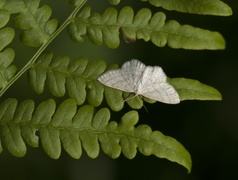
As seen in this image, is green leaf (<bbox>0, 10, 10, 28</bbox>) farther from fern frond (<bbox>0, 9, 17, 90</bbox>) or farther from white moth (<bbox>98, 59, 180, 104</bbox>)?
white moth (<bbox>98, 59, 180, 104</bbox>)

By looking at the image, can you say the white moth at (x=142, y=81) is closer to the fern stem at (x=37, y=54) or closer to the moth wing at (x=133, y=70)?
the moth wing at (x=133, y=70)

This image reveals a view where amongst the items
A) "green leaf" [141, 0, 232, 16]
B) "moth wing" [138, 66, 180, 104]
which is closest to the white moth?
"moth wing" [138, 66, 180, 104]

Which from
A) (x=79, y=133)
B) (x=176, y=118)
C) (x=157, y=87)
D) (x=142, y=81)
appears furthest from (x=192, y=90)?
(x=176, y=118)

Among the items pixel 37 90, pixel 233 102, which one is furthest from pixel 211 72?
pixel 37 90

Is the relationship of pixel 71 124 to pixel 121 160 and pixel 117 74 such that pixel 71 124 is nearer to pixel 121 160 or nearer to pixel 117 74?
pixel 117 74

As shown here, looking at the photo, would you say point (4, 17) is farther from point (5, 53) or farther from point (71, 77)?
point (71, 77)

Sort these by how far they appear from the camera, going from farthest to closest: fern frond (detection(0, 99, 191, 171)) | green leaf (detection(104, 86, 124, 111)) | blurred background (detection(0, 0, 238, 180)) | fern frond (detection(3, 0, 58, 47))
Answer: blurred background (detection(0, 0, 238, 180)), fern frond (detection(3, 0, 58, 47)), green leaf (detection(104, 86, 124, 111)), fern frond (detection(0, 99, 191, 171))
